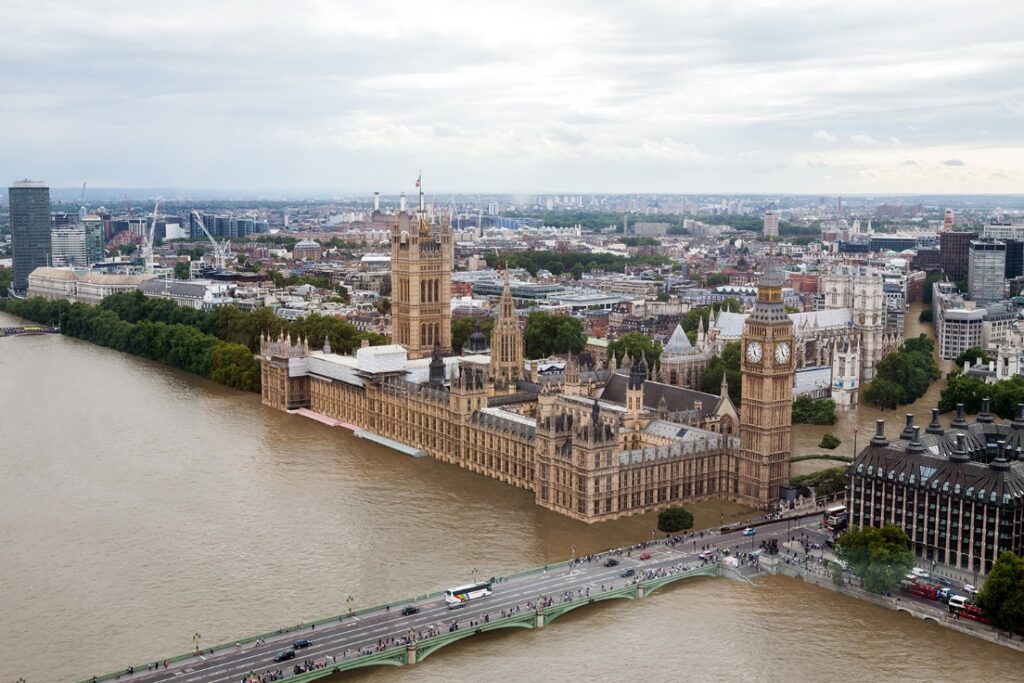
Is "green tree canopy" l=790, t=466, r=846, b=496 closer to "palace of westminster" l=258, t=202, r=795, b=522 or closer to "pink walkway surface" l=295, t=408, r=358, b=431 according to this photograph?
"palace of westminster" l=258, t=202, r=795, b=522

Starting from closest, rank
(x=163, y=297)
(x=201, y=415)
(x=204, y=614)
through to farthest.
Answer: (x=204, y=614), (x=201, y=415), (x=163, y=297)

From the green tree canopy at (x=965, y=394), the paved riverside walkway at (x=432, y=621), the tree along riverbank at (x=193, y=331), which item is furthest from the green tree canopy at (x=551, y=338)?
the paved riverside walkway at (x=432, y=621)

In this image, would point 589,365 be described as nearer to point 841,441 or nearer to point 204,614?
point 841,441

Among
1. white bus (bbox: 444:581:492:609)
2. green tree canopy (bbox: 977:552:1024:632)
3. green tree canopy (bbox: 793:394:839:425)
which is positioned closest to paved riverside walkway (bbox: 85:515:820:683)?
white bus (bbox: 444:581:492:609)

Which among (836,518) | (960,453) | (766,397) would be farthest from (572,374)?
(960,453)

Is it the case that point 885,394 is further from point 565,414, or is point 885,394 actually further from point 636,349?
point 565,414

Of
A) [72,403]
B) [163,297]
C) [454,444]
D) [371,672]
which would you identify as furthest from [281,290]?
[371,672]
